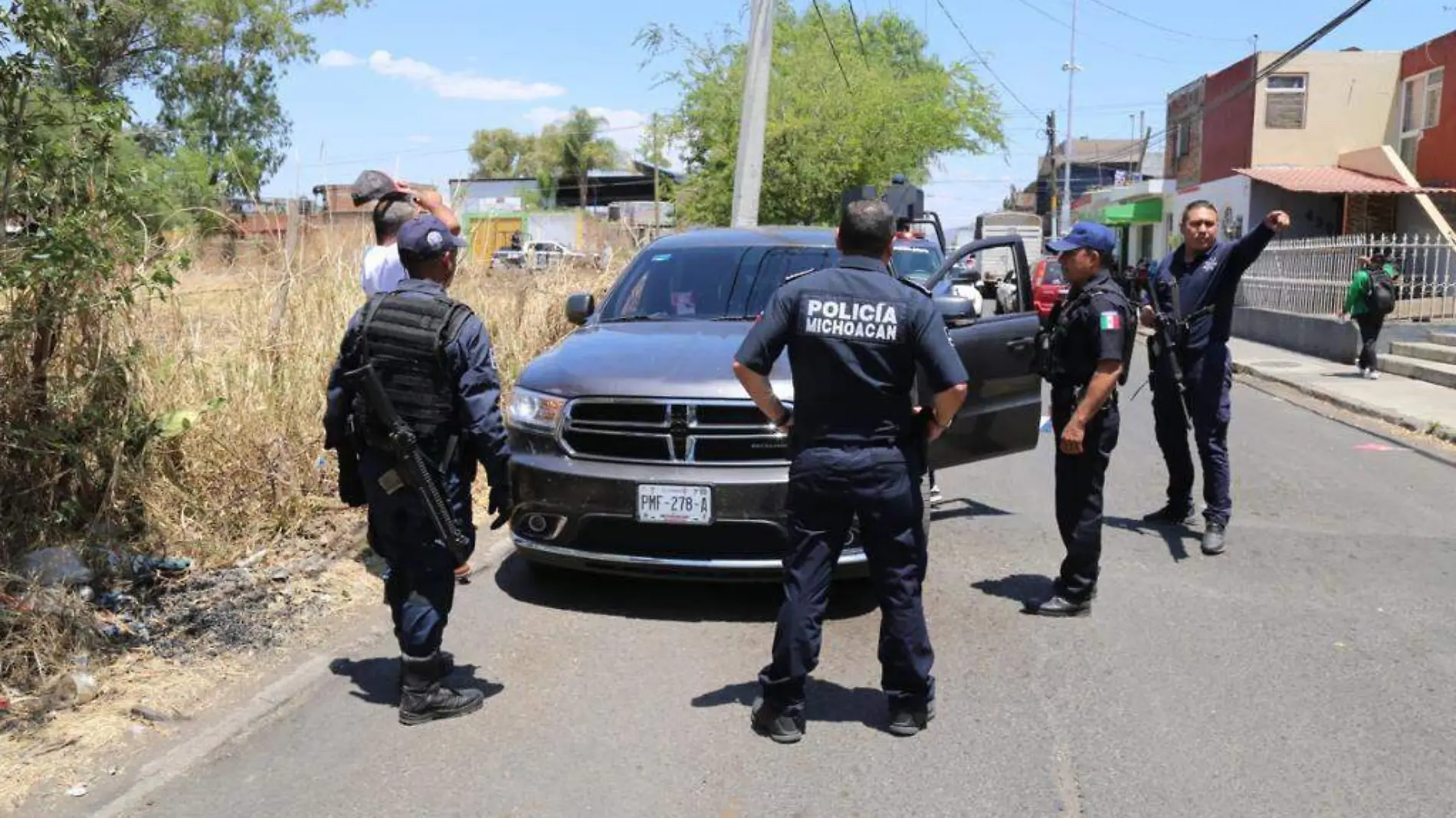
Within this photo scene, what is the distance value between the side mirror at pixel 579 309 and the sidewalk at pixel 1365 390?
8640 mm

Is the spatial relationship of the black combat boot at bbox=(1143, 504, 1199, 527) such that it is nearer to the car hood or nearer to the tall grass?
the car hood

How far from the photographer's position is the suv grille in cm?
515

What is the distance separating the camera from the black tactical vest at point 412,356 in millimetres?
4113

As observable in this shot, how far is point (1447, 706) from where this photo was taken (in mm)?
4379

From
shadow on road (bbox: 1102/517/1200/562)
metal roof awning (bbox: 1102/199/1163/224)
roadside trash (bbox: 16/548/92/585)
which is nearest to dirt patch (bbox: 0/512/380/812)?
roadside trash (bbox: 16/548/92/585)

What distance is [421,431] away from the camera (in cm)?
416

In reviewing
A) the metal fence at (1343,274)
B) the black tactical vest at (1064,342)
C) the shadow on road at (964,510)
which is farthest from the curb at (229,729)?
the metal fence at (1343,274)

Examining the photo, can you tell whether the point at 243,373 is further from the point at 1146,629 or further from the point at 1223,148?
the point at 1223,148

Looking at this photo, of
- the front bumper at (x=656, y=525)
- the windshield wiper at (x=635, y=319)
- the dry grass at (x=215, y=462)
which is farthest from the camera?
the windshield wiper at (x=635, y=319)

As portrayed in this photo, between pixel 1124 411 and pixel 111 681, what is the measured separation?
34.4ft

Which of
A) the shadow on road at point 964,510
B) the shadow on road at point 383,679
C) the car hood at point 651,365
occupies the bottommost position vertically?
the shadow on road at point 383,679

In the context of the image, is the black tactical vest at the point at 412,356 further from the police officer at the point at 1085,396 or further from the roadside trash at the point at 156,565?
the police officer at the point at 1085,396

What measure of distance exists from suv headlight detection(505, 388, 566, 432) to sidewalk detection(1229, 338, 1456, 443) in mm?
9357

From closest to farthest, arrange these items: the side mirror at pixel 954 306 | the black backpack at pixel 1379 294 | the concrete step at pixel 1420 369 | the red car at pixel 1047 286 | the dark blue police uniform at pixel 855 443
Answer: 1. the dark blue police uniform at pixel 855 443
2. the side mirror at pixel 954 306
3. the concrete step at pixel 1420 369
4. the black backpack at pixel 1379 294
5. the red car at pixel 1047 286
